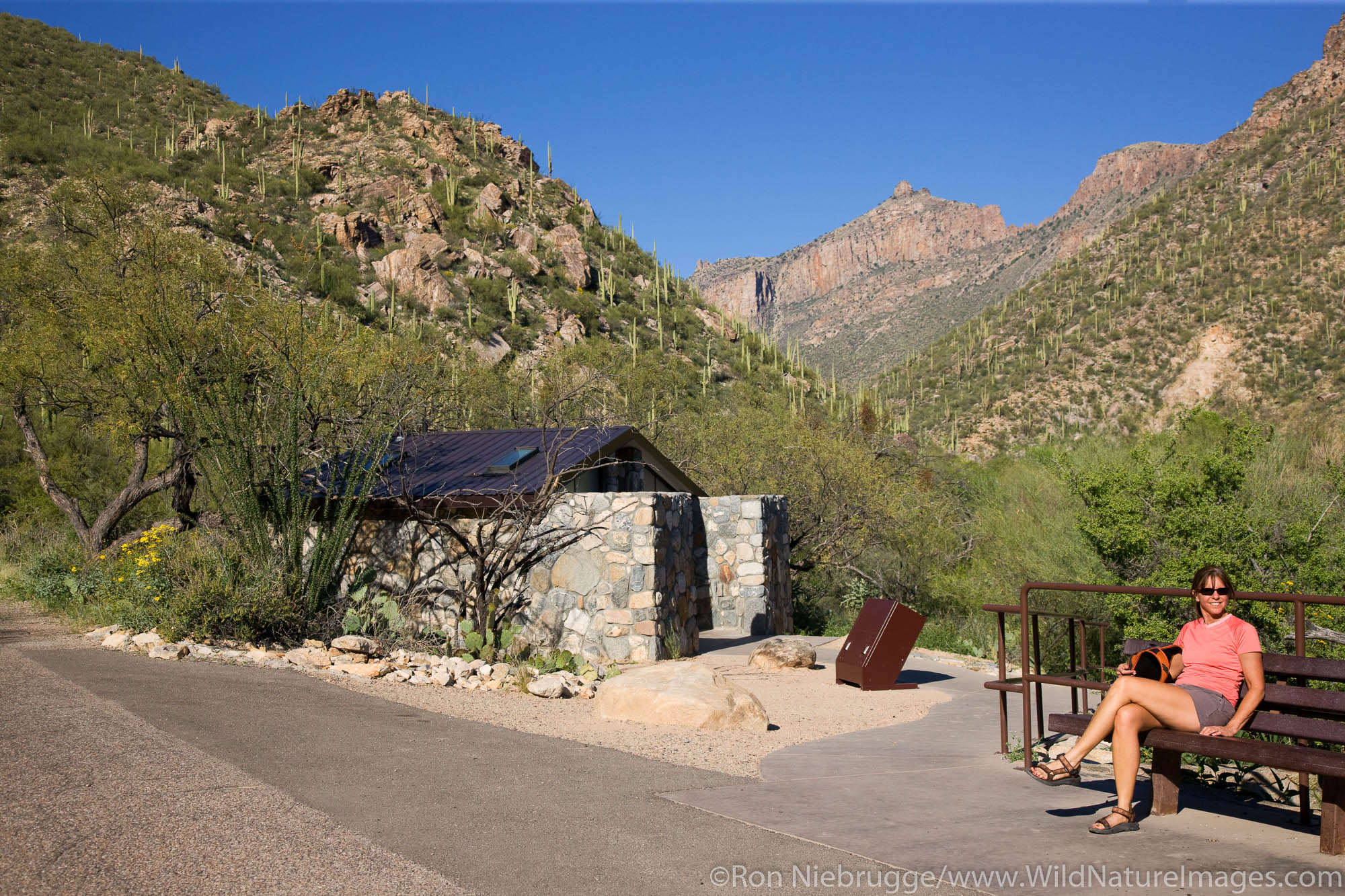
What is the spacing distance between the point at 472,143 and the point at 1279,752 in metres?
55.1

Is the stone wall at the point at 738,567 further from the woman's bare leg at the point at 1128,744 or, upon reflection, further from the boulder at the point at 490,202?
the boulder at the point at 490,202

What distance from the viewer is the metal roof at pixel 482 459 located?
1288 cm

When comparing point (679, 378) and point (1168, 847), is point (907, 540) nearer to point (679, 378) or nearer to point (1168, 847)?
point (679, 378)

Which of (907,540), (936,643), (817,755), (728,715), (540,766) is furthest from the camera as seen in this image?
(907,540)

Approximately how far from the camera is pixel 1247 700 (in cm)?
488

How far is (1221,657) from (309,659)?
28.5 ft

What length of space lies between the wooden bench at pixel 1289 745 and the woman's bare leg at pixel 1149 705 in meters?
0.07

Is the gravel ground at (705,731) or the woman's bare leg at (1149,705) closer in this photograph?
the woman's bare leg at (1149,705)

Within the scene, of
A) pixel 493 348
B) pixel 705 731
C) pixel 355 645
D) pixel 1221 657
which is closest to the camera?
pixel 1221 657

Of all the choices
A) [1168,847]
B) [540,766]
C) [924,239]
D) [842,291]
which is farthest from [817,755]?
[924,239]

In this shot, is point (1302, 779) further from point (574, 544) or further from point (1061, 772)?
point (574, 544)

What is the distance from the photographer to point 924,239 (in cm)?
11400

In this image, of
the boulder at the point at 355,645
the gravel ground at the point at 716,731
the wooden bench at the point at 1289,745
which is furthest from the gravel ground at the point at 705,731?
the wooden bench at the point at 1289,745

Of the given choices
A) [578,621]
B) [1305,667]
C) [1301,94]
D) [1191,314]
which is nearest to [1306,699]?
[1305,667]
